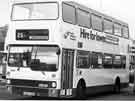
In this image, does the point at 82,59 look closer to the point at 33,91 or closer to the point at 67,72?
the point at 67,72

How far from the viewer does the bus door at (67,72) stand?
52.9 feet

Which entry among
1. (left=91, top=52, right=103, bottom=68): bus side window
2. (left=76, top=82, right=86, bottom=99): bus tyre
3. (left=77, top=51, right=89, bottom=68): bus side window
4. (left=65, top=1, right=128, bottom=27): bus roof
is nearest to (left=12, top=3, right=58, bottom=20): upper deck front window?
(left=65, top=1, right=128, bottom=27): bus roof

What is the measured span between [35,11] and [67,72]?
2.82 m

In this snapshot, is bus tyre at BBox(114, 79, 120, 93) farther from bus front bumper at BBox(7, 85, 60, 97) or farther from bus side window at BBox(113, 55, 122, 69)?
bus front bumper at BBox(7, 85, 60, 97)

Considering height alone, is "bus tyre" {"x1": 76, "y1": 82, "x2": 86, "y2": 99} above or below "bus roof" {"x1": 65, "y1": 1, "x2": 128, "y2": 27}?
below

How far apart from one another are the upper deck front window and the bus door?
5.21 ft

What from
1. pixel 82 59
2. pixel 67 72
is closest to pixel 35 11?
pixel 67 72

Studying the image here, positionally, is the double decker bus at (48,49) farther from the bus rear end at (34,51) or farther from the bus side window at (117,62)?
the bus side window at (117,62)

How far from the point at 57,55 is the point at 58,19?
1451 millimetres

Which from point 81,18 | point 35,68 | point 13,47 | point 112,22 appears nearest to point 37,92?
point 35,68

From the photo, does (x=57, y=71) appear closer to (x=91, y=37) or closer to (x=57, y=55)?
(x=57, y=55)

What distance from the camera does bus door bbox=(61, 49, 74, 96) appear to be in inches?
635

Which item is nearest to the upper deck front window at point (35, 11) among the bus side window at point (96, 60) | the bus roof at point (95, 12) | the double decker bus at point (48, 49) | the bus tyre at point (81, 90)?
the double decker bus at point (48, 49)

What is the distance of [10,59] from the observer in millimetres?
16438
